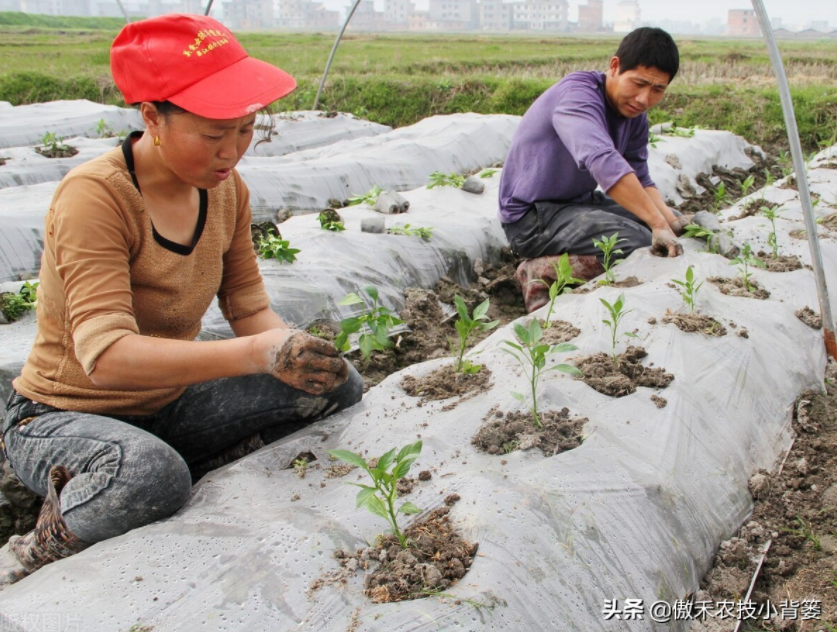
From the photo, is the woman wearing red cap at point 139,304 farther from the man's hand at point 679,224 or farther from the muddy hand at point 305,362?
the man's hand at point 679,224

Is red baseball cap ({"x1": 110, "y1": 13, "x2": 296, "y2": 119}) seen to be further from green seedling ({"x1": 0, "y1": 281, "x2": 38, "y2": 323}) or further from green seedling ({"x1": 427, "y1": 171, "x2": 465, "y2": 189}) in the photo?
green seedling ({"x1": 427, "y1": 171, "x2": 465, "y2": 189})

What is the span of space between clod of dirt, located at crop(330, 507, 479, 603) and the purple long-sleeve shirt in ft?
6.05

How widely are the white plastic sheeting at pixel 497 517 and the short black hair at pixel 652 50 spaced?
3.77ft

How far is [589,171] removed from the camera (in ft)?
9.79

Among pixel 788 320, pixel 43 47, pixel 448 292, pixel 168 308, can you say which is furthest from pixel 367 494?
pixel 43 47

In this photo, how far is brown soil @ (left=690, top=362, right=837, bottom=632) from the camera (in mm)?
1670

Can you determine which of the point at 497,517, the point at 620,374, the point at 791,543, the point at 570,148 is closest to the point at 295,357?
the point at 497,517

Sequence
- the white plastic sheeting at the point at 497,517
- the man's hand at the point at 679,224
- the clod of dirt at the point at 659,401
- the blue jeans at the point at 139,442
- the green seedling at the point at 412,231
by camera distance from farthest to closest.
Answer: the green seedling at the point at 412,231 → the man's hand at the point at 679,224 → the clod of dirt at the point at 659,401 → the blue jeans at the point at 139,442 → the white plastic sheeting at the point at 497,517

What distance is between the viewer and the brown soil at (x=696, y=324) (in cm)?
236

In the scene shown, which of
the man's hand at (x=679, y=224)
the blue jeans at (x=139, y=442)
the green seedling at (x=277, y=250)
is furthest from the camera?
the man's hand at (x=679, y=224)

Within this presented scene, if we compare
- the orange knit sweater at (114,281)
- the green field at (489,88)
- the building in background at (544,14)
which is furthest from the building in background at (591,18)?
the orange knit sweater at (114,281)

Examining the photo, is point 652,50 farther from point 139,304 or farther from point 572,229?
point 139,304

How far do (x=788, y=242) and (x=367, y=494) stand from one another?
9.05ft

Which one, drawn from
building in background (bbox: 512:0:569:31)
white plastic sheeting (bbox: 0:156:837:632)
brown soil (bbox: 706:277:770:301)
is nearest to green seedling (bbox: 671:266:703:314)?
white plastic sheeting (bbox: 0:156:837:632)
